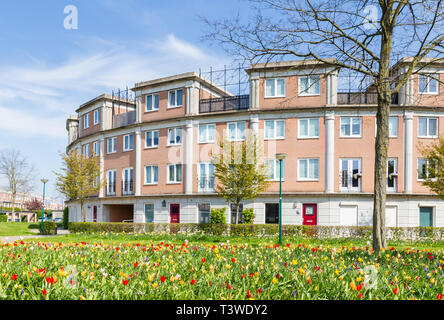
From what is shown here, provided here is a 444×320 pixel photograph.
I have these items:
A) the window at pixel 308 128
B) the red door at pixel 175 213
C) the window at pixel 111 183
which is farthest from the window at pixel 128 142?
the window at pixel 308 128

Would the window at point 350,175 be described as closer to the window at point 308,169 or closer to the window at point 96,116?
the window at point 308,169

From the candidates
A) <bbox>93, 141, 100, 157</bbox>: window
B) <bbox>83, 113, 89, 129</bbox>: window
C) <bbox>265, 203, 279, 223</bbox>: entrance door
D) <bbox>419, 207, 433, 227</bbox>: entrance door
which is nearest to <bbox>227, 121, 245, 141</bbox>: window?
<bbox>265, 203, 279, 223</bbox>: entrance door

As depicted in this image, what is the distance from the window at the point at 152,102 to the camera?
114 ft

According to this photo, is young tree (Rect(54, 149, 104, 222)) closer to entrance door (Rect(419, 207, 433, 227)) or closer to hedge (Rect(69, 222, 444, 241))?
hedge (Rect(69, 222, 444, 241))

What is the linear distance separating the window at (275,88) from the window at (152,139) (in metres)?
10.4

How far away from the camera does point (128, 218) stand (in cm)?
3884

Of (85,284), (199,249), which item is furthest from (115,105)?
(85,284)

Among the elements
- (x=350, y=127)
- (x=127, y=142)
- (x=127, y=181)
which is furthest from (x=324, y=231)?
(x=127, y=142)

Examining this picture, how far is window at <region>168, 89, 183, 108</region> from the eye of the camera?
33.4m

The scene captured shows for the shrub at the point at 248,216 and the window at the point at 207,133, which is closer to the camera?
the shrub at the point at 248,216

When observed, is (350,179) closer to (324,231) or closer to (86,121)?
(324,231)

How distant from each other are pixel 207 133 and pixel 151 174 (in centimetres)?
647

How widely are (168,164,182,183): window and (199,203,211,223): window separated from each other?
3.10 metres
